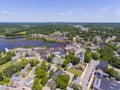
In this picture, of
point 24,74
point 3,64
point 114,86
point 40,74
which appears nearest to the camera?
point 114,86

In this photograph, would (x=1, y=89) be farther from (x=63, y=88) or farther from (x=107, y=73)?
(x=107, y=73)

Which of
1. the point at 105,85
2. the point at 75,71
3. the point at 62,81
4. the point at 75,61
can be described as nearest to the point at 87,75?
the point at 75,71

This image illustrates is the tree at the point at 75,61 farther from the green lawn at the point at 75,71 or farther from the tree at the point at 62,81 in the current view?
the tree at the point at 62,81

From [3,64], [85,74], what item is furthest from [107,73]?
[3,64]

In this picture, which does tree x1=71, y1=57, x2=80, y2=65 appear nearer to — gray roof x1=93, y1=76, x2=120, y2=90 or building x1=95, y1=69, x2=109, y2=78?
building x1=95, y1=69, x2=109, y2=78

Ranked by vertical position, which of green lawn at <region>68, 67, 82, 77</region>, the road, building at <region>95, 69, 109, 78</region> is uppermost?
building at <region>95, 69, 109, 78</region>

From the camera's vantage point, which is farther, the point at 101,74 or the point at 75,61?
the point at 75,61

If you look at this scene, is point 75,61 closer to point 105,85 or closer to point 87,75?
point 87,75

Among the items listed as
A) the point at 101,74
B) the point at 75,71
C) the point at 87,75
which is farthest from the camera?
the point at 75,71

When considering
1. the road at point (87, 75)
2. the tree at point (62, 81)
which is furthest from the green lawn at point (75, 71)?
the tree at point (62, 81)

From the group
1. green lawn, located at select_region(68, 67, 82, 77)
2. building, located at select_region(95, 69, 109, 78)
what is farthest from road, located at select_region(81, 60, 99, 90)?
building, located at select_region(95, 69, 109, 78)

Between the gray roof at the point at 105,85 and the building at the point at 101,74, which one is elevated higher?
the gray roof at the point at 105,85
